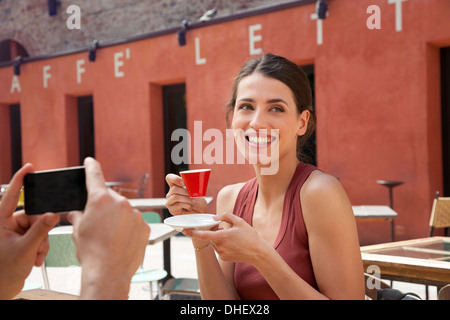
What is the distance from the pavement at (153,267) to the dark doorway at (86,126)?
13.2 ft

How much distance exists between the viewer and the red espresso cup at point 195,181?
1.39 m

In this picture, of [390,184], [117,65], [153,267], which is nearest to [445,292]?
[390,184]

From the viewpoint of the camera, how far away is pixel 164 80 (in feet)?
28.0

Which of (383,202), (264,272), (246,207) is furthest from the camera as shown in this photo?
(383,202)

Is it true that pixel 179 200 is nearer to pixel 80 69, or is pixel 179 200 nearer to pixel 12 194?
pixel 12 194

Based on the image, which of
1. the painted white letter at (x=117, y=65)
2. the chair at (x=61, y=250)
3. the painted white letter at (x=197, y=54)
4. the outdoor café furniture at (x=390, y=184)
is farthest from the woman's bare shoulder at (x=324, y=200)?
the painted white letter at (x=117, y=65)

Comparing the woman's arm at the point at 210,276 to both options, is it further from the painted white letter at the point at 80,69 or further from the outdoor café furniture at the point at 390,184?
the painted white letter at the point at 80,69

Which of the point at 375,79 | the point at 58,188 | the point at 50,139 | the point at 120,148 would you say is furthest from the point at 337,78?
the point at 50,139

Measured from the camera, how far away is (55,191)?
0.76 m

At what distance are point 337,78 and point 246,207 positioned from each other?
5280 millimetres

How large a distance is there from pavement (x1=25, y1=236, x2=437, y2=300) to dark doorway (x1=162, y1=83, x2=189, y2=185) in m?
2.08

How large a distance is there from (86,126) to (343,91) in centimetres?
637

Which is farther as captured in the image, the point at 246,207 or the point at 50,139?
the point at 50,139
